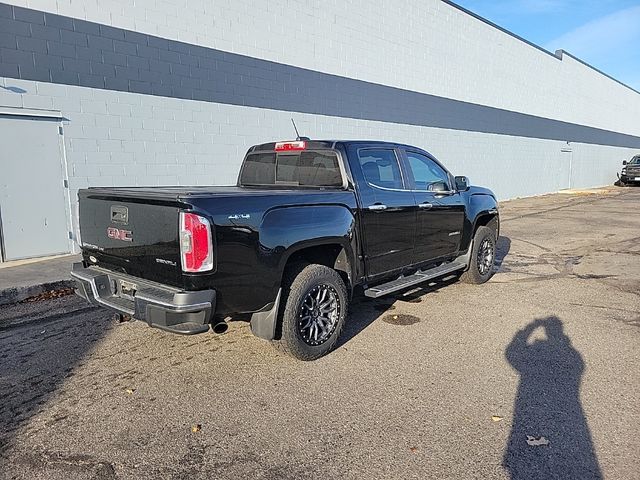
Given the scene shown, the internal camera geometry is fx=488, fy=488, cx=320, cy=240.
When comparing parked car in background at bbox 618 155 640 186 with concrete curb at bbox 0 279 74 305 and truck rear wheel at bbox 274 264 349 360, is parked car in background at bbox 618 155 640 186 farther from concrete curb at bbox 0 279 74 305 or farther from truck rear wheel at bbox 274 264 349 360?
concrete curb at bbox 0 279 74 305

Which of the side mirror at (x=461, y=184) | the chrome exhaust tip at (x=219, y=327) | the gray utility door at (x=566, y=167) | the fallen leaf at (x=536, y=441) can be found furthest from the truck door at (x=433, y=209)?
the gray utility door at (x=566, y=167)

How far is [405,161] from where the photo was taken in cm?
572

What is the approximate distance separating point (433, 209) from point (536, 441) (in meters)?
3.23

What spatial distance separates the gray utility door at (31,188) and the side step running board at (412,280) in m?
6.48

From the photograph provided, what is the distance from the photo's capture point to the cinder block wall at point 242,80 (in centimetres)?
852

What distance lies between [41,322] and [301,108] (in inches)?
338

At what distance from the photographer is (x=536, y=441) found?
3.12 m

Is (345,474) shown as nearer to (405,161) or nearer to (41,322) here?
(405,161)

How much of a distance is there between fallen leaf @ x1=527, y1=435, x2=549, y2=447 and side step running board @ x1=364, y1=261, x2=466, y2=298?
2085 millimetres

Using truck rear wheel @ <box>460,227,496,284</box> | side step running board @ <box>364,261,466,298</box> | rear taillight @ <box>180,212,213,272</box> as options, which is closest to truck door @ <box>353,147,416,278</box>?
side step running board @ <box>364,261,466,298</box>

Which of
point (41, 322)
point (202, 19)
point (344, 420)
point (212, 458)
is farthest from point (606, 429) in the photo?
point (202, 19)

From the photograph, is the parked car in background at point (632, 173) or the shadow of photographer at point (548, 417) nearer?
the shadow of photographer at point (548, 417)

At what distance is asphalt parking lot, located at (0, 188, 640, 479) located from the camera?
116 inches

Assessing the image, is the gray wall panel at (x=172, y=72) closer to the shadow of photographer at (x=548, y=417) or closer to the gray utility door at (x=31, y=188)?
the gray utility door at (x=31, y=188)
